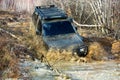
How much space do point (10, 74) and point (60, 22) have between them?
4052 mm

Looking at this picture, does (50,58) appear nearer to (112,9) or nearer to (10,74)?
(10,74)

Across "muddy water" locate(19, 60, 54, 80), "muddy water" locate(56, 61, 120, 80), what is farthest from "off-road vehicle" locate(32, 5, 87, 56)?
"muddy water" locate(19, 60, 54, 80)

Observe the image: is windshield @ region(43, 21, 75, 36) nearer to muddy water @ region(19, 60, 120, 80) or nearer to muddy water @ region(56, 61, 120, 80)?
muddy water @ region(19, 60, 120, 80)

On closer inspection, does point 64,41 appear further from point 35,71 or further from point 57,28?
point 35,71

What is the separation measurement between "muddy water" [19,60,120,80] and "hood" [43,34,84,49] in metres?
0.68

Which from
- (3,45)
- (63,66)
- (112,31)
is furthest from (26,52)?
(112,31)

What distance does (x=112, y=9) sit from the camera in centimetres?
2014

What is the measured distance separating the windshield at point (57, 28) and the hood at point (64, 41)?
26cm

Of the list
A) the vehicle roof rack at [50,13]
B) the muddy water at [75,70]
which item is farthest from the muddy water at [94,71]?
the vehicle roof rack at [50,13]

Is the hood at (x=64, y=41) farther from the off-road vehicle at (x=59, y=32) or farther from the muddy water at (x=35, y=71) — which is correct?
the muddy water at (x=35, y=71)

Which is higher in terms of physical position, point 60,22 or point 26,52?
point 60,22

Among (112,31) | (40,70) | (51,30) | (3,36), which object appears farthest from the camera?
(112,31)

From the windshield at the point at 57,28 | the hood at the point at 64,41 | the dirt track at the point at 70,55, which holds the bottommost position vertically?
the dirt track at the point at 70,55

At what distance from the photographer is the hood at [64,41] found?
579 inches
